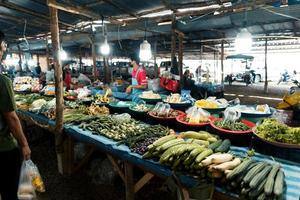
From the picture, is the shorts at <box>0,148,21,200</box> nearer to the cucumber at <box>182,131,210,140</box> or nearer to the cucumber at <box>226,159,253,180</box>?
the cucumber at <box>182,131,210,140</box>

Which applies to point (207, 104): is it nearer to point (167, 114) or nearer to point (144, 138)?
point (167, 114)

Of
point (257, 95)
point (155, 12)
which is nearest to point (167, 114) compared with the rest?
point (155, 12)

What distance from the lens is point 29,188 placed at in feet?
10.5

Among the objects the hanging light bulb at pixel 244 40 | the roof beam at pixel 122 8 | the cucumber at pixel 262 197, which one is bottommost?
the cucumber at pixel 262 197

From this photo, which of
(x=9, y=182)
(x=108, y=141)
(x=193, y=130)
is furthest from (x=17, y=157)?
(x=193, y=130)

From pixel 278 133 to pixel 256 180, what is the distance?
122cm

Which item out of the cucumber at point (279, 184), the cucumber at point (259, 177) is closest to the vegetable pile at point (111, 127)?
the cucumber at point (259, 177)

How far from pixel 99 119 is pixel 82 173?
1.52m

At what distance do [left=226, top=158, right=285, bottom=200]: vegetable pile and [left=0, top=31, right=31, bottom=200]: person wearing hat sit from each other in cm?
250

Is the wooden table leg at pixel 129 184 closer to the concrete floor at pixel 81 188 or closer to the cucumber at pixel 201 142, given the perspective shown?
the concrete floor at pixel 81 188

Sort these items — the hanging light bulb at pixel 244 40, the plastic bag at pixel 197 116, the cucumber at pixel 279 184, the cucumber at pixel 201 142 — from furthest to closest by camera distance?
the hanging light bulb at pixel 244 40 → the plastic bag at pixel 197 116 → the cucumber at pixel 201 142 → the cucumber at pixel 279 184

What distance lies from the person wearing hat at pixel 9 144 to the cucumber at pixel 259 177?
2.63 meters

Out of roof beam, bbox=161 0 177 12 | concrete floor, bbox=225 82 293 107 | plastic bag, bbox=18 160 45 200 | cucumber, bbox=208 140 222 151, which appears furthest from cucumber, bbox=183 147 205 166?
concrete floor, bbox=225 82 293 107

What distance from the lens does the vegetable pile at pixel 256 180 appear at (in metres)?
2.34
